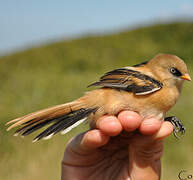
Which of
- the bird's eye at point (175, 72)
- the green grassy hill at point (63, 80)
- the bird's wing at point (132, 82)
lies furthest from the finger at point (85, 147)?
the green grassy hill at point (63, 80)

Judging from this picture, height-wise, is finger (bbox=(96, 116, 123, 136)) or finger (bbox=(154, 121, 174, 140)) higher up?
finger (bbox=(96, 116, 123, 136))

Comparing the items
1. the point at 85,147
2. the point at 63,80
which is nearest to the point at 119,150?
the point at 85,147

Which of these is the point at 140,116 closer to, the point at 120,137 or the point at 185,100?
the point at 120,137

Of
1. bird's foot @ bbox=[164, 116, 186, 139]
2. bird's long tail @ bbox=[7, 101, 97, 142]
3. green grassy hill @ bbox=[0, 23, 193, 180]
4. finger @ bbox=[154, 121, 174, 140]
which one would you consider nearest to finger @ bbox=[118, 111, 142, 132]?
finger @ bbox=[154, 121, 174, 140]

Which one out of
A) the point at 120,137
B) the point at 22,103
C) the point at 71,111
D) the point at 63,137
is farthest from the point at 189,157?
the point at 22,103

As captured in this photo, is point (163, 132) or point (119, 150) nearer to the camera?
point (163, 132)

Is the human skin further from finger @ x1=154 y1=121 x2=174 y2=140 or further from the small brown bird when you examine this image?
the small brown bird

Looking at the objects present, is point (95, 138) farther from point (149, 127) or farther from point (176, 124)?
point (176, 124)
